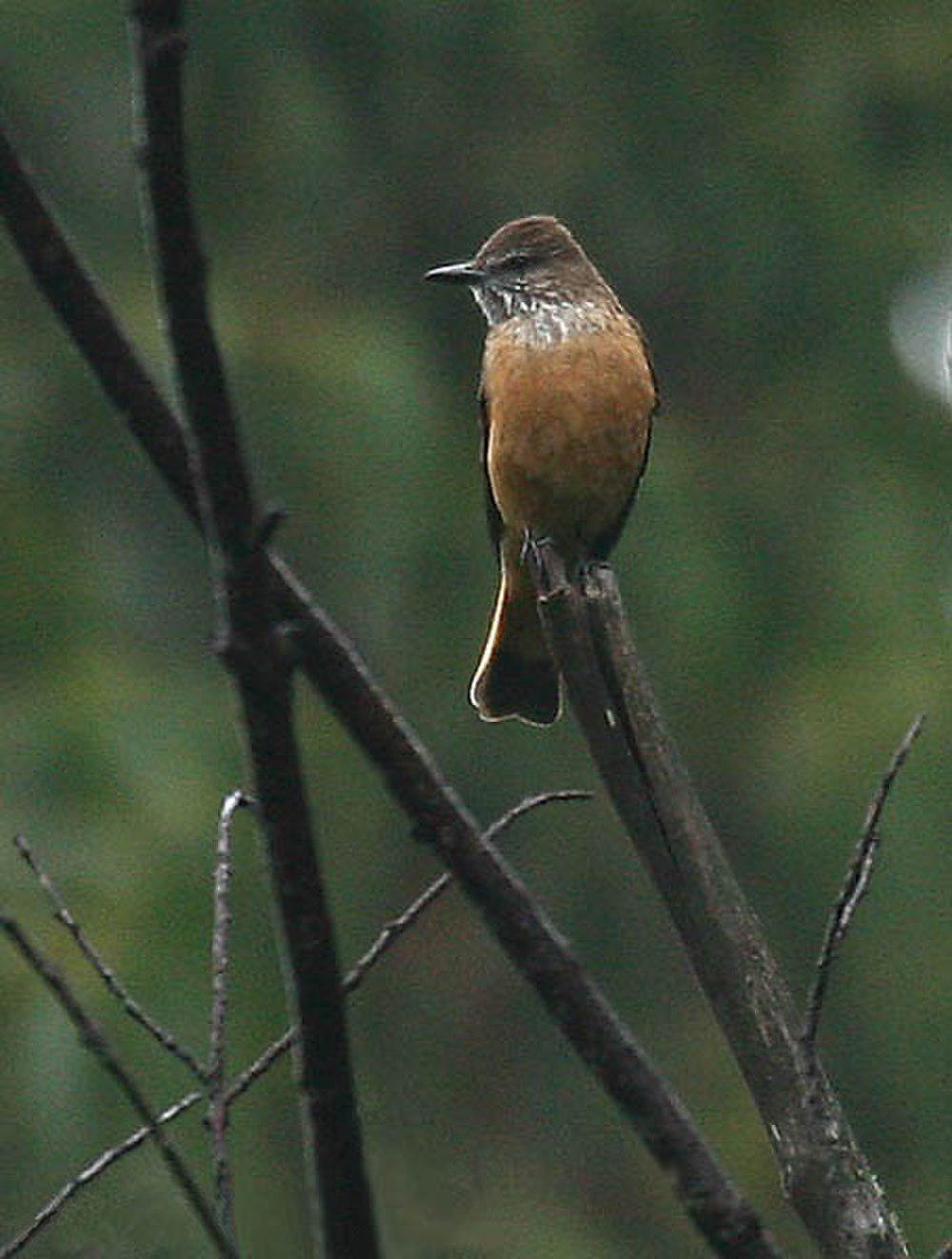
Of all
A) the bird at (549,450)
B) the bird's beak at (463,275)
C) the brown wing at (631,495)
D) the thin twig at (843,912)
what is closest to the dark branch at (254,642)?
the thin twig at (843,912)

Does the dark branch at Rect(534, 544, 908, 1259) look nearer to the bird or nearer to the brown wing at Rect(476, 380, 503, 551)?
the bird

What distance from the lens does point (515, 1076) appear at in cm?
801

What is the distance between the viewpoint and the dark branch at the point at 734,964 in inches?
85.3

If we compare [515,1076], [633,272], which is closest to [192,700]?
[515,1076]

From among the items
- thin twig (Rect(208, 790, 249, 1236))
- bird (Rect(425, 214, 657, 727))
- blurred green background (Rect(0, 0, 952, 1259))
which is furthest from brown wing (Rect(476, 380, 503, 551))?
thin twig (Rect(208, 790, 249, 1236))

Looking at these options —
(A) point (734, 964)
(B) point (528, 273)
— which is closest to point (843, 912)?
(A) point (734, 964)

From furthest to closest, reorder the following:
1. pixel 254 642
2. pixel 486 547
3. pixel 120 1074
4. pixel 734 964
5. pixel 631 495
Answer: pixel 486 547 → pixel 631 495 → pixel 734 964 → pixel 120 1074 → pixel 254 642

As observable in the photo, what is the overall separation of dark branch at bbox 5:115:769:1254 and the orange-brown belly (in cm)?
276

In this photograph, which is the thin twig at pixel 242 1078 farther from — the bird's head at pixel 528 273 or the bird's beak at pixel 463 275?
the bird's beak at pixel 463 275

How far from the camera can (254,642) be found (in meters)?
1.51

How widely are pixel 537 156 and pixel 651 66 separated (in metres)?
0.50

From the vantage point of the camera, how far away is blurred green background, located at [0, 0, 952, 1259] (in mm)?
6633

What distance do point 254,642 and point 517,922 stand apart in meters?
0.26

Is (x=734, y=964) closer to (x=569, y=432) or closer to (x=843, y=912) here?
Answer: (x=843, y=912)
